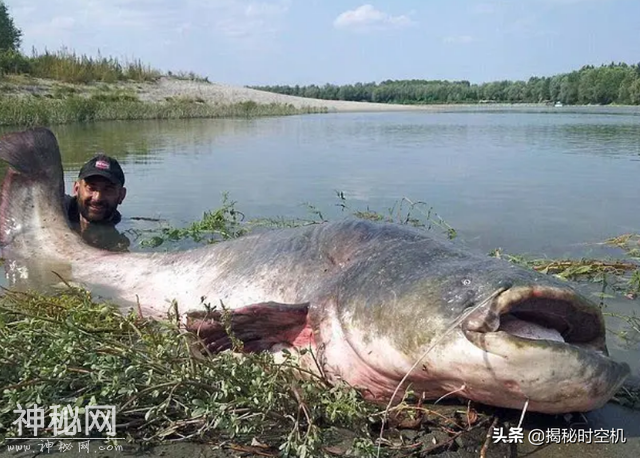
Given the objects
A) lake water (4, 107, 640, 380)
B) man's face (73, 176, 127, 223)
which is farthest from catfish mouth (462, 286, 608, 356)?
man's face (73, 176, 127, 223)

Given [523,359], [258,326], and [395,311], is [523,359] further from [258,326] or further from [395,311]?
[258,326]

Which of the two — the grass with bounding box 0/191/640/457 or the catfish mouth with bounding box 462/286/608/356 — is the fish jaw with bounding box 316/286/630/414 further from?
the grass with bounding box 0/191/640/457

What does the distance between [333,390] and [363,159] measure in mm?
10183

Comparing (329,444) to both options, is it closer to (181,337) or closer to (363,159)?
(181,337)

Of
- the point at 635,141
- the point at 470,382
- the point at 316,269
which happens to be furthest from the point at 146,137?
the point at 470,382

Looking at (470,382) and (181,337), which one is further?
(181,337)

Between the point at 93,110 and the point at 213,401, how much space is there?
22867 mm

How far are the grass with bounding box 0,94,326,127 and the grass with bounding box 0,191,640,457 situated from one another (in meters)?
17.4

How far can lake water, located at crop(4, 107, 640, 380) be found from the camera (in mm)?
6023

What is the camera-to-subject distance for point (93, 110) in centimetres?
2277

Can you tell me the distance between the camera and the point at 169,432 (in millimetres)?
2072

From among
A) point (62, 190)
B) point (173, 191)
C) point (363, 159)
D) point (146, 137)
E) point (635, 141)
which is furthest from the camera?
point (146, 137)

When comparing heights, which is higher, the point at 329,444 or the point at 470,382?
the point at 470,382

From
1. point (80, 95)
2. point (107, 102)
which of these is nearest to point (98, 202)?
point (107, 102)
